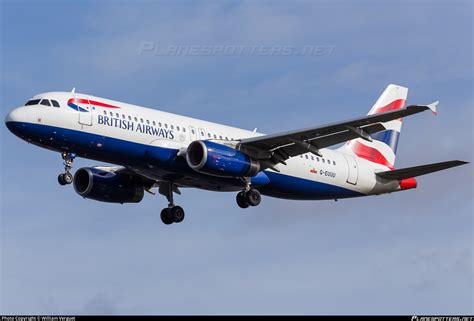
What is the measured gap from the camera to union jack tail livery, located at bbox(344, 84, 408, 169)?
59.5m

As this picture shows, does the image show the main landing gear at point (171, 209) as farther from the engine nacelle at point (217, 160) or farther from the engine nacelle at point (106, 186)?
the engine nacelle at point (217, 160)

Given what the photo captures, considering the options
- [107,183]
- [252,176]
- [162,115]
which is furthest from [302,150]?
[107,183]

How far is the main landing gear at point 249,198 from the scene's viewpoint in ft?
171

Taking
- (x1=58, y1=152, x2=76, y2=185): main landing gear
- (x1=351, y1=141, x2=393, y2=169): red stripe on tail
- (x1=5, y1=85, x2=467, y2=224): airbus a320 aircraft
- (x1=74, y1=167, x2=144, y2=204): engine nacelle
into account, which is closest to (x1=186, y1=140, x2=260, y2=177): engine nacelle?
(x1=5, y1=85, x2=467, y2=224): airbus a320 aircraft

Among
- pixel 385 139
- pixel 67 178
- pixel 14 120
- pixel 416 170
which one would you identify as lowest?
pixel 67 178

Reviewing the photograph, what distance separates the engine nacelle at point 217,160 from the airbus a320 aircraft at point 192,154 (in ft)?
0.15

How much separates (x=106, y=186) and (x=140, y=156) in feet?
22.1

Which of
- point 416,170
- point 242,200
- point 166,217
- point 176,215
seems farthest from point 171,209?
point 416,170

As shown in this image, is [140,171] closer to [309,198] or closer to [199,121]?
[199,121]

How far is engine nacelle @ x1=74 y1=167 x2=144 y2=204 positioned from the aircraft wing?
26.0ft

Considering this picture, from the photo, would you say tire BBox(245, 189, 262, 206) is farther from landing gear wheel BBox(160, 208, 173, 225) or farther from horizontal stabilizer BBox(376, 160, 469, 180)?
horizontal stabilizer BBox(376, 160, 469, 180)

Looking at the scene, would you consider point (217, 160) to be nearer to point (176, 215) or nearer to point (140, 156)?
point (140, 156)

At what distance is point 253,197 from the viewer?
171 feet

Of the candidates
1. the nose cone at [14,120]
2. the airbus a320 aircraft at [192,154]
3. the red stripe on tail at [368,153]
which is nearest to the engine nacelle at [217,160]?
the airbus a320 aircraft at [192,154]
